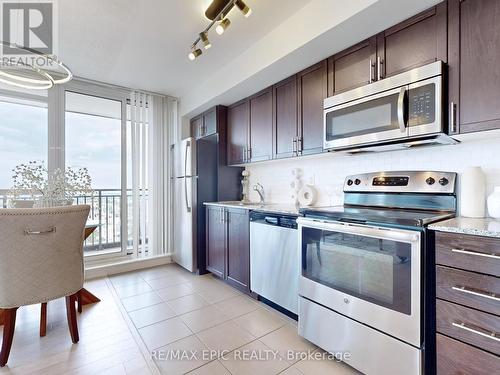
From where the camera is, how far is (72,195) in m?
2.37

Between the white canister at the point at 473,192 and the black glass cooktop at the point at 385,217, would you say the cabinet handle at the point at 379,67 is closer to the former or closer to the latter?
the white canister at the point at 473,192

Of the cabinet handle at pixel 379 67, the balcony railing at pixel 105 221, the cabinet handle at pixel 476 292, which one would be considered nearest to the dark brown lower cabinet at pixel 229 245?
the balcony railing at pixel 105 221

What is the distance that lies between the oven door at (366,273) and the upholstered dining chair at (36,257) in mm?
1719

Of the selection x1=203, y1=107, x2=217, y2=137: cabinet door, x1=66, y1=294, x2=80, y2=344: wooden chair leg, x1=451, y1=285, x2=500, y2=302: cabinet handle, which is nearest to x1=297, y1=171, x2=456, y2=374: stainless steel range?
x1=451, y1=285, x2=500, y2=302: cabinet handle

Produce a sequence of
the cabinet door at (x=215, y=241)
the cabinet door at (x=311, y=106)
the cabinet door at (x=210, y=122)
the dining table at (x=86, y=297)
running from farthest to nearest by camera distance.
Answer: the cabinet door at (x=210, y=122) → the cabinet door at (x=215, y=241) → the dining table at (x=86, y=297) → the cabinet door at (x=311, y=106)

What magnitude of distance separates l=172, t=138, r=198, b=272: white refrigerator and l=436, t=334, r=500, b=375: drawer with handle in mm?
2774

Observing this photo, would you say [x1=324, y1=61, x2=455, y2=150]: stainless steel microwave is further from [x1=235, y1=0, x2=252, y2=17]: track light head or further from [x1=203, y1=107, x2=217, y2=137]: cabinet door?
[x1=203, y1=107, x2=217, y2=137]: cabinet door

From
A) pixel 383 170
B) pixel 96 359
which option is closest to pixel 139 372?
pixel 96 359

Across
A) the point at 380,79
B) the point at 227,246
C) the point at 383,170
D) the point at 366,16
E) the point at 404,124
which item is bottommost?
the point at 227,246

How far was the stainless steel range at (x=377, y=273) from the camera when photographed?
131 cm

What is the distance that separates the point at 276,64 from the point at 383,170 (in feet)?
4.36

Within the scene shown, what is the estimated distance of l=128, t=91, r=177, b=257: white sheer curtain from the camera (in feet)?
12.6

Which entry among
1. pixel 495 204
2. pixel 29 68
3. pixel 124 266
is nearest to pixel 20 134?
pixel 29 68

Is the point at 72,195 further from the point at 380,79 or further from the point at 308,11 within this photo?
the point at 380,79
